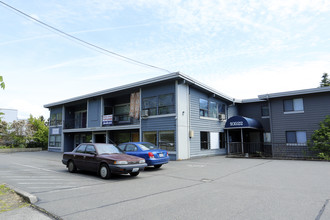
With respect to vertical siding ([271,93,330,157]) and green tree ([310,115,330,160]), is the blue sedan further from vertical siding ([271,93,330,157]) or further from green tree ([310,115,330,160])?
green tree ([310,115,330,160])

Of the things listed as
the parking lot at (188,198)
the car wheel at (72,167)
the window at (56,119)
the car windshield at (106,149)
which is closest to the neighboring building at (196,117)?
the car windshield at (106,149)

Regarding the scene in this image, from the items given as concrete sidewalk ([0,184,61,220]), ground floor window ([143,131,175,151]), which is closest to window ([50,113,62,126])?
ground floor window ([143,131,175,151])

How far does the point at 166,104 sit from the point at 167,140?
2691 mm

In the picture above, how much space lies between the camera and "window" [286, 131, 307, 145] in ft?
59.7

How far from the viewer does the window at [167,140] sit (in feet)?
54.2

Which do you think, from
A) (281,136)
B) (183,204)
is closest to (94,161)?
(183,204)

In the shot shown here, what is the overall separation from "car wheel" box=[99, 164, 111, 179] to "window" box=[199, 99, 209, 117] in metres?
11.2

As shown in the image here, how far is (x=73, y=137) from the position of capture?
28.3 metres

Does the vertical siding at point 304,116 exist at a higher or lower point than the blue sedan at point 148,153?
higher

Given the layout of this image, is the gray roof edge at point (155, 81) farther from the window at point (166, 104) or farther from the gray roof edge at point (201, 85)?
the window at point (166, 104)

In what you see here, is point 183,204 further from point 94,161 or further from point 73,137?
point 73,137

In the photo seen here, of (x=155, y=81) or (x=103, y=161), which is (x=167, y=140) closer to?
(x=155, y=81)

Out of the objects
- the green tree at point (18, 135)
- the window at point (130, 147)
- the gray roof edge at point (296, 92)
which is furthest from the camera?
the green tree at point (18, 135)

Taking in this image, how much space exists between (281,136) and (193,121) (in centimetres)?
772
